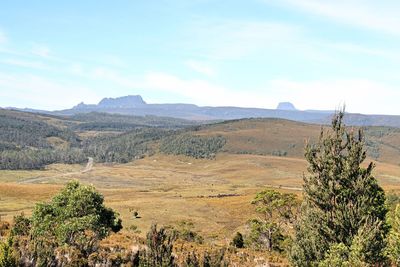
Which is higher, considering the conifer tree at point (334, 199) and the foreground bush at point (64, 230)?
the conifer tree at point (334, 199)

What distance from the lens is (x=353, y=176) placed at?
104 feet

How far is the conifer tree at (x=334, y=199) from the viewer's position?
30547 millimetres

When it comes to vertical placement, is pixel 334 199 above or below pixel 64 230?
above

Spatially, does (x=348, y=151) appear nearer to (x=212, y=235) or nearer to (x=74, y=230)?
(x=74, y=230)

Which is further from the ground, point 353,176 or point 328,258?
point 353,176

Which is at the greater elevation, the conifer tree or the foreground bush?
the conifer tree

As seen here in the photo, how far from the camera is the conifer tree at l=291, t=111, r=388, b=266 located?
30.5 meters

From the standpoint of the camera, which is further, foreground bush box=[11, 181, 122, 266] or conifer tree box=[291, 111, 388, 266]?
conifer tree box=[291, 111, 388, 266]

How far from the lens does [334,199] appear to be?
31562 millimetres

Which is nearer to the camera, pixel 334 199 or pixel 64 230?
pixel 334 199

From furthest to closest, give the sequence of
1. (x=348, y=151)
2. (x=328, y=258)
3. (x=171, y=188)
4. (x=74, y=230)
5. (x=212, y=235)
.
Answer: (x=171, y=188), (x=212, y=235), (x=74, y=230), (x=348, y=151), (x=328, y=258)

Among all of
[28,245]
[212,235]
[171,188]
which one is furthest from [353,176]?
[171,188]

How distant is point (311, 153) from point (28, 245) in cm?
2066

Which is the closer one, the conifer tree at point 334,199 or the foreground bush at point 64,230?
the foreground bush at point 64,230
